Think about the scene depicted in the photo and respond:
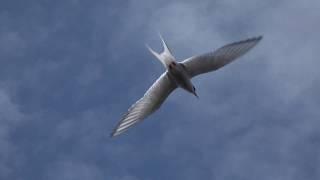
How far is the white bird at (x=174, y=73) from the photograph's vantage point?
3706cm

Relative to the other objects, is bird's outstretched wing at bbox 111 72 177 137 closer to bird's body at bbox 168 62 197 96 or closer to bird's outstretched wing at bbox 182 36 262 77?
bird's body at bbox 168 62 197 96

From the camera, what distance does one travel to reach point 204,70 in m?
38.2

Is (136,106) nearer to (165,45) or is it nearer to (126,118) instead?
(126,118)

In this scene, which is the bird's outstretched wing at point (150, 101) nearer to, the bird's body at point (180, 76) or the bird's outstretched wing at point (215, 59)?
the bird's body at point (180, 76)

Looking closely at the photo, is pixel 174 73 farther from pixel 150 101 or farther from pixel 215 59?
pixel 150 101

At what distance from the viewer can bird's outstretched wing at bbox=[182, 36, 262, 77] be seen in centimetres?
3700

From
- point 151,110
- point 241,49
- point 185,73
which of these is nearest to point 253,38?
point 241,49

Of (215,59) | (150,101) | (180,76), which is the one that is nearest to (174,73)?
(180,76)

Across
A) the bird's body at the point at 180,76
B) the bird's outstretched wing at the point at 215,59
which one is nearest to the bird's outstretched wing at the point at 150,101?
the bird's body at the point at 180,76

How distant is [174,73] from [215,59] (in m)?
2.03

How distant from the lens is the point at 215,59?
37781mm

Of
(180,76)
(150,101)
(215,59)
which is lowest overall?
(215,59)

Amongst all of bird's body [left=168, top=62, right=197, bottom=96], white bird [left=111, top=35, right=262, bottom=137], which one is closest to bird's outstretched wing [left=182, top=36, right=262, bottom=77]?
white bird [left=111, top=35, right=262, bottom=137]

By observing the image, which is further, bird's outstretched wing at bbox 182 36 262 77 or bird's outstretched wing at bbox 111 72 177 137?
bird's outstretched wing at bbox 111 72 177 137
